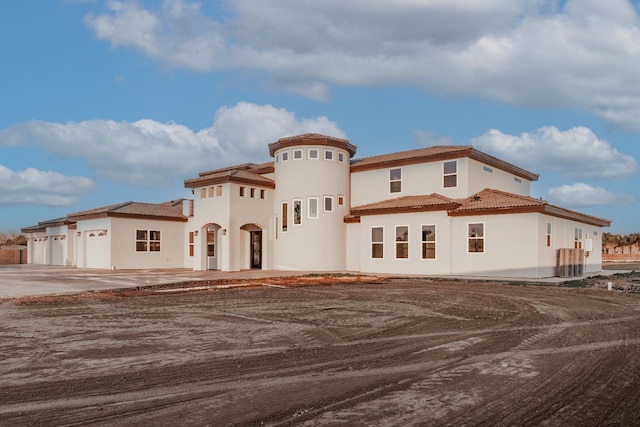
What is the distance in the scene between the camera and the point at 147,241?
3212 cm

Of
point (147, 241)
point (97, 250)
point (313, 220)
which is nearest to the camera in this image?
point (313, 220)

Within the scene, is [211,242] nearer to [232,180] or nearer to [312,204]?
[232,180]

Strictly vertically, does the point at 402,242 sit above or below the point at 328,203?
below

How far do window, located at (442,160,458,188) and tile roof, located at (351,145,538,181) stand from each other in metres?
0.36

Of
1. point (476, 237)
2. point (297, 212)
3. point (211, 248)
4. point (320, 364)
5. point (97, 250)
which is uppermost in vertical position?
point (297, 212)

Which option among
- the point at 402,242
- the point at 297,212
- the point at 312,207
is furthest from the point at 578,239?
the point at 297,212

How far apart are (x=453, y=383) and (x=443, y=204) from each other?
19.1m

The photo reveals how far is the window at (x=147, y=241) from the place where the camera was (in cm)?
3188

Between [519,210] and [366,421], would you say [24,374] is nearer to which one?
[366,421]

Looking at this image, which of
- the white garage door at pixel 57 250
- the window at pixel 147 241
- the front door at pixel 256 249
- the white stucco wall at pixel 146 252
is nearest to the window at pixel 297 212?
the front door at pixel 256 249

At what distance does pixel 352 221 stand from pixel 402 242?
4.12m

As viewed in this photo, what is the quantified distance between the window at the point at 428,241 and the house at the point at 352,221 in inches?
2.2

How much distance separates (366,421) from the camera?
4668mm

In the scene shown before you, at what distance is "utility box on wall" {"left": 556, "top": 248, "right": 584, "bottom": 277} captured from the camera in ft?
78.3
